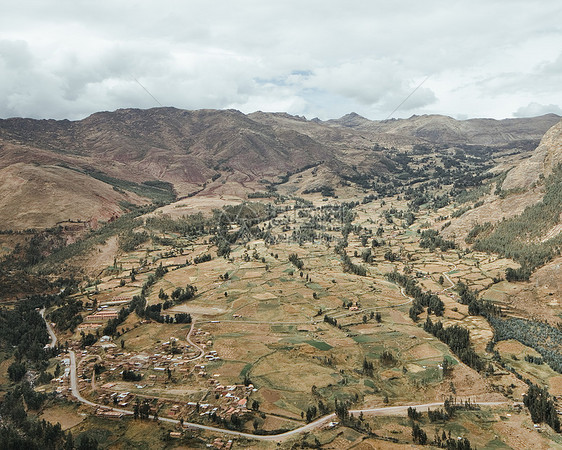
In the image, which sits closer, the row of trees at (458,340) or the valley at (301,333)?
the valley at (301,333)

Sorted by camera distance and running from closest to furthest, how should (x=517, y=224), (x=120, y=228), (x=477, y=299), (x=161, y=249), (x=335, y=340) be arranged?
(x=335, y=340) < (x=477, y=299) < (x=517, y=224) < (x=161, y=249) < (x=120, y=228)

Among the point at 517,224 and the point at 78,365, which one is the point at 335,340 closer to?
the point at 78,365

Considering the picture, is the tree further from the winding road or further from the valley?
the winding road

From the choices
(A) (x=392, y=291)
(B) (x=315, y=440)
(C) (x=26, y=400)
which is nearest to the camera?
(B) (x=315, y=440)

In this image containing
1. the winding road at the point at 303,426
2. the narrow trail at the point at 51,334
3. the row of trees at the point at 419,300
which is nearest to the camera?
the winding road at the point at 303,426

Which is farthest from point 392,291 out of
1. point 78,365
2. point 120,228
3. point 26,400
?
point 120,228

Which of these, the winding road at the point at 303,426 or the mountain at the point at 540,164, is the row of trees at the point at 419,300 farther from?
the mountain at the point at 540,164

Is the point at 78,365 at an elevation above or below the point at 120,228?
below

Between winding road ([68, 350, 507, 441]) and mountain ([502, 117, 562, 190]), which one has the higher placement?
mountain ([502, 117, 562, 190])

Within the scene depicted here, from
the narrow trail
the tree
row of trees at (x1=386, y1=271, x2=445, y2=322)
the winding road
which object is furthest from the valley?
the tree

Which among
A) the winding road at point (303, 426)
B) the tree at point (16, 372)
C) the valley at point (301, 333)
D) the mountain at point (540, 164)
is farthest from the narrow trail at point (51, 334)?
the mountain at point (540, 164)

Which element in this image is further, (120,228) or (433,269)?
(120,228)
